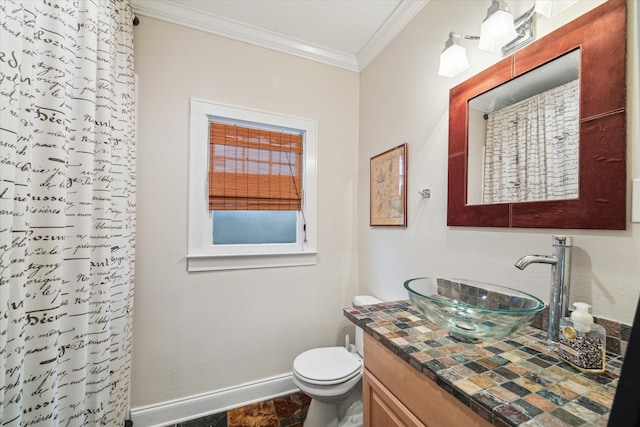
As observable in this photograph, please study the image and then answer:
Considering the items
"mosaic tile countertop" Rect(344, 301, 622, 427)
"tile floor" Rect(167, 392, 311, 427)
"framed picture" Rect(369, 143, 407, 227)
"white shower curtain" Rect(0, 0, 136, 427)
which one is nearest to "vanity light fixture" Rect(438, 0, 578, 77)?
"framed picture" Rect(369, 143, 407, 227)

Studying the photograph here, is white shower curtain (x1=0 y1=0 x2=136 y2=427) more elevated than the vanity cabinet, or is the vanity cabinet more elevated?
white shower curtain (x1=0 y1=0 x2=136 y2=427)

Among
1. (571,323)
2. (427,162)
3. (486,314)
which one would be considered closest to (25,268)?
(486,314)

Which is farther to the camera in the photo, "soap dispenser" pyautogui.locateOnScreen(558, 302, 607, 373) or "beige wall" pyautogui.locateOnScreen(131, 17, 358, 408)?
"beige wall" pyautogui.locateOnScreen(131, 17, 358, 408)

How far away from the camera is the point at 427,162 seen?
1383 mm

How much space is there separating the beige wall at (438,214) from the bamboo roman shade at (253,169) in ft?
1.88

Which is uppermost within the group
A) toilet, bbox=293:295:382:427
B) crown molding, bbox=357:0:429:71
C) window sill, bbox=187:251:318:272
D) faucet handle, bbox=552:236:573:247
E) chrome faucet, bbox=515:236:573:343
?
crown molding, bbox=357:0:429:71

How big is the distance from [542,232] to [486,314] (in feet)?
1.29

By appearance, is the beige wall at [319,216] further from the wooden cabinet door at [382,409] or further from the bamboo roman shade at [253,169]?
the wooden cabinet door at [382,409]

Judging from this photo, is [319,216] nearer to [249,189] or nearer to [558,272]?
[249,189]

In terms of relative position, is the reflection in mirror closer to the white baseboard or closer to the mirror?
the mirror

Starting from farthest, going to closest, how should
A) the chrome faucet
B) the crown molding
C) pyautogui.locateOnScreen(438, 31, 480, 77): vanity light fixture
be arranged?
the crown molding
pyautogui.locateOnScreen(438, 31, 480, 77): vanity light fixture
the chrome faucet

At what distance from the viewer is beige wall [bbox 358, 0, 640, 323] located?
712 mm

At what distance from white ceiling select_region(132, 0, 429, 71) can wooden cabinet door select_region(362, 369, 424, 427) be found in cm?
193

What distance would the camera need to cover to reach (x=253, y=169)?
1.79m
